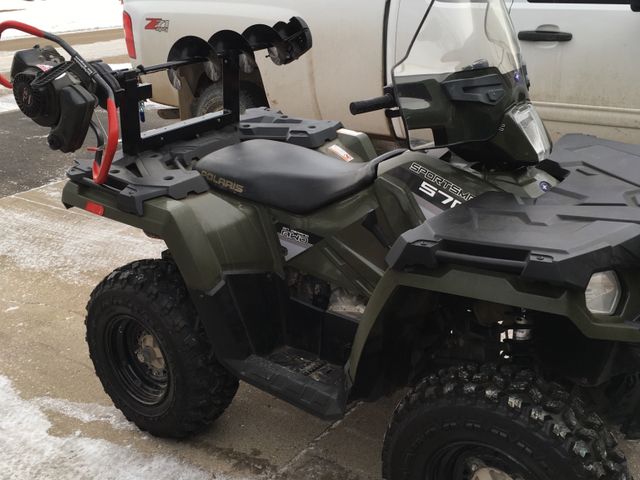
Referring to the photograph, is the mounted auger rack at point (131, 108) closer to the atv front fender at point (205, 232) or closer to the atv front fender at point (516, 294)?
the atv front fender at point (205, 232)

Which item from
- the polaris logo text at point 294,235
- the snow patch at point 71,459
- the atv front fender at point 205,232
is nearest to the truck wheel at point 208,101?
the atv front fender at point 205,232

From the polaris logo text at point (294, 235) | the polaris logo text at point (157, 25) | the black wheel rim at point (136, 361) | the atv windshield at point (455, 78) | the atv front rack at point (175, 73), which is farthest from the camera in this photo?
the polaris logo text at point (157, 25)

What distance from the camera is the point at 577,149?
2740mm

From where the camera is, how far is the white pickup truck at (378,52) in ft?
13.9

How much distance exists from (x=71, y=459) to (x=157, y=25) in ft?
12.5

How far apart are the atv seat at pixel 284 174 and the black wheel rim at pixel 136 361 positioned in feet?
2.23

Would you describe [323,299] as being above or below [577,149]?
below

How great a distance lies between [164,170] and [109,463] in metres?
1.14

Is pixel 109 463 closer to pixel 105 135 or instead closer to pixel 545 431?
pixel 105 135

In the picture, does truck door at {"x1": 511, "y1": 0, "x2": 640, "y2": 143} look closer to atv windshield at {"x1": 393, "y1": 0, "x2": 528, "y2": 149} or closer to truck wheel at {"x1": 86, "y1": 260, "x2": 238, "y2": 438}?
atv windshield at {"x1": 393, "y1": 0, "x2": 528, "y2": 149}

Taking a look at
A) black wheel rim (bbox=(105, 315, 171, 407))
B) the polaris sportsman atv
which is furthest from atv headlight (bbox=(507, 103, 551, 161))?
black wheel rim (bbox=(105, 315, 171, 407))

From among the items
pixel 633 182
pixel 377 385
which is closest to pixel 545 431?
pixel 377 385

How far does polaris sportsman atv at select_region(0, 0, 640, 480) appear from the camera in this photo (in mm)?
2086

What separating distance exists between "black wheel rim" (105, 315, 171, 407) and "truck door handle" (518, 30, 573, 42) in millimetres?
2727
